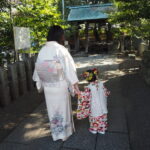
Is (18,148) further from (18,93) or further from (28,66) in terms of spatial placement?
(28,66)

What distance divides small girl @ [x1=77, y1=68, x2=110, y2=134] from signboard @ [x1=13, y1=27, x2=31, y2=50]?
8.93 feet

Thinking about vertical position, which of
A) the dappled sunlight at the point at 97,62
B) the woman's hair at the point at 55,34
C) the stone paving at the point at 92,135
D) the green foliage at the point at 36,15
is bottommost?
the stone paving at the point at 92,135

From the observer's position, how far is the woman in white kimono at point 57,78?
245cm

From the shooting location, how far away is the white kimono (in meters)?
2.45

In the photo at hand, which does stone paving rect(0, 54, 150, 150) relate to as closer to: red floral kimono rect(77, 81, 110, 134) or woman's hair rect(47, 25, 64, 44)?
red floral kimono rect(77, 81, 110, 134)

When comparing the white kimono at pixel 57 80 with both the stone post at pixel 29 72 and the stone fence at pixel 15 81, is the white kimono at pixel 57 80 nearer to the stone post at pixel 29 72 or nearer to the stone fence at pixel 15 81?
the stone fence at pixel 15 81

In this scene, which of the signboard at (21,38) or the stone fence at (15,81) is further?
the signboard at (21,38)

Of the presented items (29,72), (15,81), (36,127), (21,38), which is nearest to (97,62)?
(29,72)

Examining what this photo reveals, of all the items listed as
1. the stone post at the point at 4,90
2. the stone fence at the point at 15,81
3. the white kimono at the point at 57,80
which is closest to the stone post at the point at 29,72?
the stone fence at the point at 15,81

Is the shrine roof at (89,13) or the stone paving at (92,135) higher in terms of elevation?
the shrine roof at (89,13)

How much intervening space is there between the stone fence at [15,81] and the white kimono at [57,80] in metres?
1.61

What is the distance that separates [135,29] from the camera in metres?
7.65

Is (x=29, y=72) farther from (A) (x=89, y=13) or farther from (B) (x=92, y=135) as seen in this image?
(A) (x=89, y=13)

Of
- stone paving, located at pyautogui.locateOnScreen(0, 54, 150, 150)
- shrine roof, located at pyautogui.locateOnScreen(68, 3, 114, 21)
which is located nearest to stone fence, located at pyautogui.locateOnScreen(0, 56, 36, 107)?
stone paving, located at pyautogui.locateOnScreen(0, 54, 150, 150)
